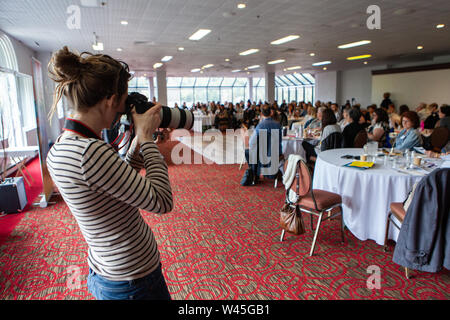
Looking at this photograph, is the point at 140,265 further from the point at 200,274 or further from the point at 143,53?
the point at 143,53

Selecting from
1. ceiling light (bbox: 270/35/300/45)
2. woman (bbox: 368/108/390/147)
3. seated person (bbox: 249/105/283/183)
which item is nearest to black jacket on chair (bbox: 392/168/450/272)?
seated person (bbox: 249/105/283/183)

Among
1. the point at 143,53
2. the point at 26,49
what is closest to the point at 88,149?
the point at 26,49

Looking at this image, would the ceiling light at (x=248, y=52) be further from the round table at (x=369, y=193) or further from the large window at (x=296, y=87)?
the large window at (x=296, y=87)

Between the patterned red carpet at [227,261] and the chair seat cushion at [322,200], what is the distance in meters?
0.44

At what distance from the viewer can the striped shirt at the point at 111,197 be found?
80 cm

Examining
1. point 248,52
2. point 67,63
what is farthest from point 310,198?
point 248,52

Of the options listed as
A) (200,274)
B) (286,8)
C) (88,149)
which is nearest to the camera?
(88,149)

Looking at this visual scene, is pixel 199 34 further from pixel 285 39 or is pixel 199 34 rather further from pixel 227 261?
pixel 227 261

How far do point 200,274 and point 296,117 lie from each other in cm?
973

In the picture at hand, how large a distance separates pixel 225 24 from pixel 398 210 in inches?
218

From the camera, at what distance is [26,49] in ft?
29.0

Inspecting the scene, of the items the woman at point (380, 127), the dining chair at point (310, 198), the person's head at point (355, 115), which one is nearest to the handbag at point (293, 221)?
the dining chair at point (310, 198)

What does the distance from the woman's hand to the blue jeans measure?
0.46m
